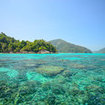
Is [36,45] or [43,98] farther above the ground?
[36,45]

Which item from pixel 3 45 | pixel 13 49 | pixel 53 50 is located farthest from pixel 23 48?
pixel 53 50

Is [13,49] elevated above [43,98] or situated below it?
above

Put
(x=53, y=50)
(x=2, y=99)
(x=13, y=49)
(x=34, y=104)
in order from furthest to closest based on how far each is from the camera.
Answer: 1. (x=53, y=50)
2. (x=13, y=49)
3. (x=2, y=99)
4. (x=34, y=104)

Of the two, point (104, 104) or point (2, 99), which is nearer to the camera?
point (104, 104)

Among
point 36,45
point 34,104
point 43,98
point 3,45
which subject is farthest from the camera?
point 36,45

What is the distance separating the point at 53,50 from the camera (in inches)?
5034

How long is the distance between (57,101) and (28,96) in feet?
6.03

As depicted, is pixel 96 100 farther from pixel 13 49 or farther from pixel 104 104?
pixel 13 49

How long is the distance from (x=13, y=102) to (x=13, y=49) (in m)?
117

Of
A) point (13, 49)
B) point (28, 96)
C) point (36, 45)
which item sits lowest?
point (28, 96)

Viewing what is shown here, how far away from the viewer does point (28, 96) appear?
176 inches

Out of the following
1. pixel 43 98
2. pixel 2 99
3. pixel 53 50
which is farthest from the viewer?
pixel 53 50

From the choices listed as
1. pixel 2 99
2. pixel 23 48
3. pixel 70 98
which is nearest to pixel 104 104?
pixel 70 98

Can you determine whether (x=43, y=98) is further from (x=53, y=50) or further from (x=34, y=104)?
(x=53, y=50)
